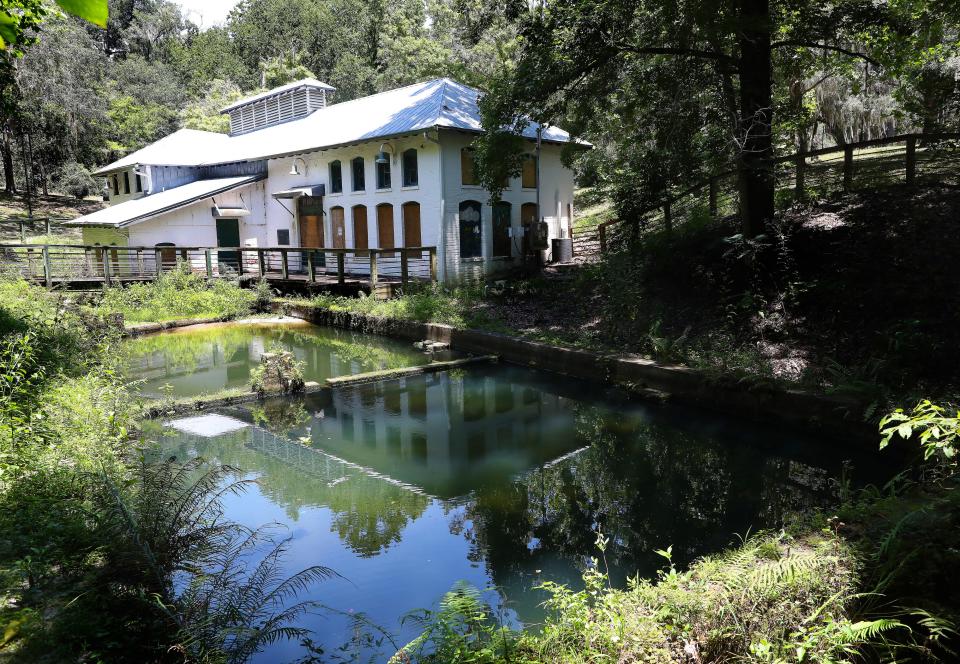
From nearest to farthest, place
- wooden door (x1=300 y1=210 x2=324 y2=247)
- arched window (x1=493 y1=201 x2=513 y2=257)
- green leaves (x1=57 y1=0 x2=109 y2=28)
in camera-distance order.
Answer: green leaves (x1=57 y1=0 x2=109 y2=28), arched window (x1=493 y1=201 x2=513 y2=257), wooden door (x1=300 y1=210 x2=324 y2=247)

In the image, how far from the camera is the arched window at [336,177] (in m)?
22.7

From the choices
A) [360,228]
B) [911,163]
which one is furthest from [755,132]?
[360,228]

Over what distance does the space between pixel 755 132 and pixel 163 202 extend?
21766 millimetres

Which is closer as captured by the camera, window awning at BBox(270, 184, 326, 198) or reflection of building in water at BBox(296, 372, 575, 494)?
reflection of building in water at BBox(296, 372, 575, 494)

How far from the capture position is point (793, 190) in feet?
49.0

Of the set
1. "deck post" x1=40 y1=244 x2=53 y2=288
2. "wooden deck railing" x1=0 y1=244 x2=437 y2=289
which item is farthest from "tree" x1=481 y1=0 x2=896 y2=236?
"deck post" x1=40 y1=244 x2=53 y2=288

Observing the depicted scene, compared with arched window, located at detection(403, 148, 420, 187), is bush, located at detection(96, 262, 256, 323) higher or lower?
lower

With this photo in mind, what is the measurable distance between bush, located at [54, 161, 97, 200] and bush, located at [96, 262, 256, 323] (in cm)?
2496

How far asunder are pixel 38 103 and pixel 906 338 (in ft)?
137

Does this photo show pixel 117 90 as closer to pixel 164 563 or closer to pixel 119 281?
pixel 119 281

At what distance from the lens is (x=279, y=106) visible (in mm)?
29438

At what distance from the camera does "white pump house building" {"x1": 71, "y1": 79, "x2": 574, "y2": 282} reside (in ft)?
64.5

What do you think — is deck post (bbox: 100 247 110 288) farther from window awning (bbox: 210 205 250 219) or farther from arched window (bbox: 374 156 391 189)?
arched window (bbox: 374 156 391 189)

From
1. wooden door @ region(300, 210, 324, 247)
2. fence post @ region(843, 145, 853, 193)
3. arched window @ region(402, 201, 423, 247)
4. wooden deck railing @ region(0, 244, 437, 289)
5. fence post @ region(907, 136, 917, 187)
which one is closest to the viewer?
fence post @ region(907, 136, 917, 187)
